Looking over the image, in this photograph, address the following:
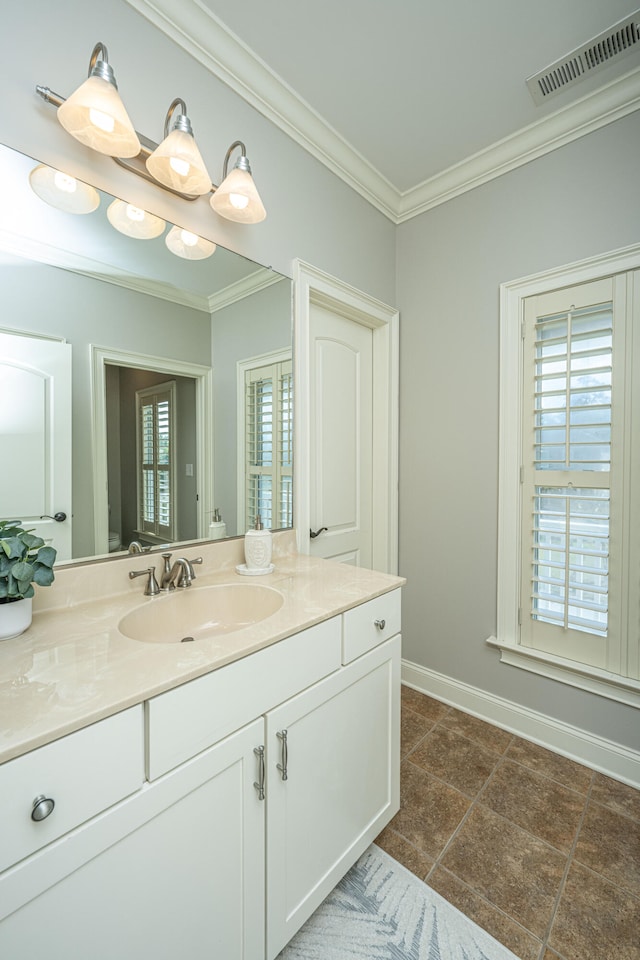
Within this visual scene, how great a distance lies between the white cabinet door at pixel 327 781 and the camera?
0.95 meters

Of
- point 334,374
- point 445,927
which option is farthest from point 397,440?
point 445,927

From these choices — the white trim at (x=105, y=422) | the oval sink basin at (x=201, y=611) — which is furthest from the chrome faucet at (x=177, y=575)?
the white trim at (x=105, y=422)

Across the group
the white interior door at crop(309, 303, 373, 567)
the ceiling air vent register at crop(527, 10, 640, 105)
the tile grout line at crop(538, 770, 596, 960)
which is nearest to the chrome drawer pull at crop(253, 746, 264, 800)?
the tile grout line at crop(538, 770, 596, 960)

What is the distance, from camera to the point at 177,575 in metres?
1.25

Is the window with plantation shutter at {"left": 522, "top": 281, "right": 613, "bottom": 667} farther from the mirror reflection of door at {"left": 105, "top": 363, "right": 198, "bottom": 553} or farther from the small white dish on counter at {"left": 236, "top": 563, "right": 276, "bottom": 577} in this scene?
the mirror reflection of door at {"left": 105, "top": 363, "right": 198, "bottom": 553}

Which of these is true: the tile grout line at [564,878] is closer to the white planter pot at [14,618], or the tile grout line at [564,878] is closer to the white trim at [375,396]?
the white trim at [375,396]

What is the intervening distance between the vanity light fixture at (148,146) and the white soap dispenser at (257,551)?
1.09 meters

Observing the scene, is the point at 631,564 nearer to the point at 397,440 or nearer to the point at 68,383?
the point at 397,440

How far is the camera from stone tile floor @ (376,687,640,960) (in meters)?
1.11

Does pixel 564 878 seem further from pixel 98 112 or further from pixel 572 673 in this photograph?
pixel 98 112

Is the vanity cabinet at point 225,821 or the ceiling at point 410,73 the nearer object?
the vanity cabinet at point 225,821

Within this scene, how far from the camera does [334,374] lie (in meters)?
2.10

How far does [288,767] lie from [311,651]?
0.87 feet

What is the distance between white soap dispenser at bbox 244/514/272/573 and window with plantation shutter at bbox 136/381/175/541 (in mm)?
261
